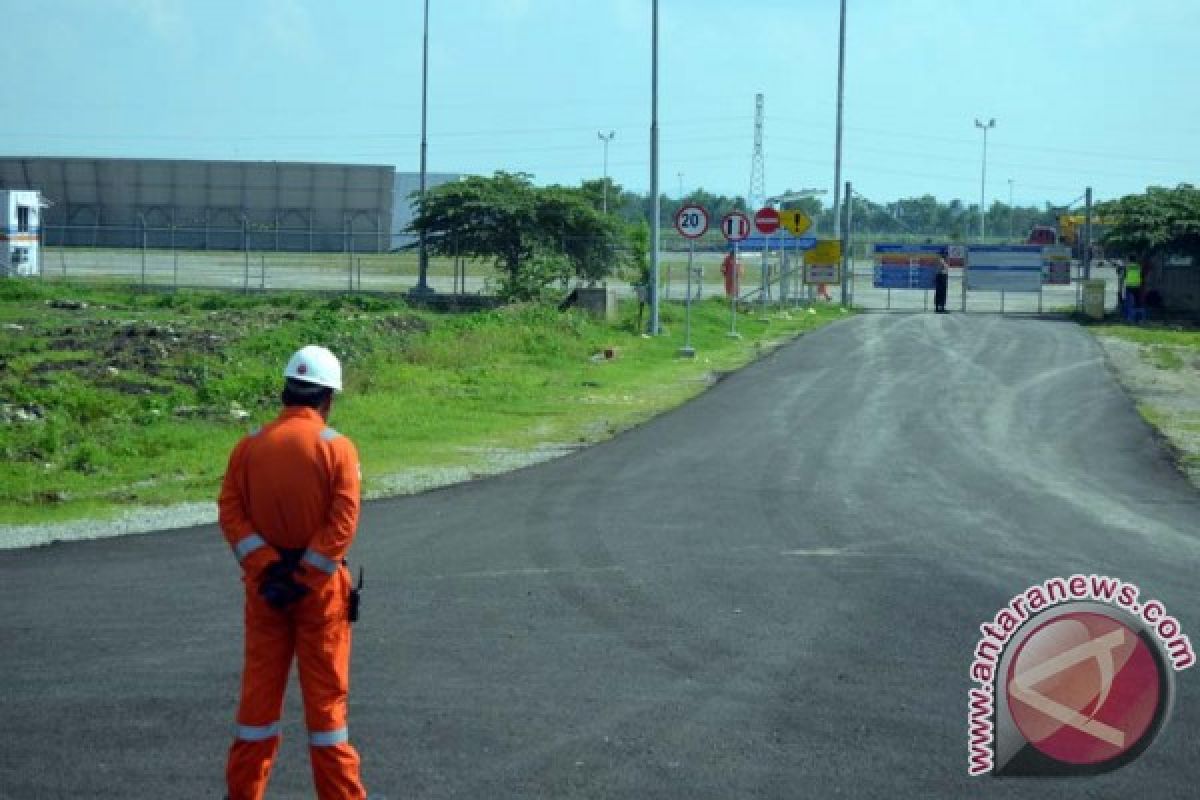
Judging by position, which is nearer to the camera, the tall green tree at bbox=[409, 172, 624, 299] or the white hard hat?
the white hard hat

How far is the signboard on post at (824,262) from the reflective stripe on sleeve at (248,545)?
44.1 meters

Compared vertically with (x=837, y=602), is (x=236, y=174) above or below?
above

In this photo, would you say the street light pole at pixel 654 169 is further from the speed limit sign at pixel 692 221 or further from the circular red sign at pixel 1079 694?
the circular red sign at pixel 1079 694

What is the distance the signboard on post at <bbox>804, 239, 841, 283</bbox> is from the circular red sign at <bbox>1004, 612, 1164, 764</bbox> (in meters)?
42.7

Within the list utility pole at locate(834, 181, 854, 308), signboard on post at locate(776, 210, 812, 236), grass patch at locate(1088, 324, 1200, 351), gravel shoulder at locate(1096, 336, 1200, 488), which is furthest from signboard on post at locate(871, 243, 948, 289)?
gravel shoulder at locate(1096, 336, 1200, 488)

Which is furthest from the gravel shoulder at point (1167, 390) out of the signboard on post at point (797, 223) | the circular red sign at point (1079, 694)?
the circular red sign at point (1079, 694)

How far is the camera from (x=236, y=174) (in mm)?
86312

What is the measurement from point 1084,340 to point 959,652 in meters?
28.2

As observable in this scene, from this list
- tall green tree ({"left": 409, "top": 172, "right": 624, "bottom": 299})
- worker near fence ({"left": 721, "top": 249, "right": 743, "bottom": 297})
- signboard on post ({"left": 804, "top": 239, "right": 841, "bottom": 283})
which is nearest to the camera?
worker near fence ({"left": 721, "top": 249, "right": 743, "bottom": 297})

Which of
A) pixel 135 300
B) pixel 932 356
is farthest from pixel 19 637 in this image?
pixel 135 300

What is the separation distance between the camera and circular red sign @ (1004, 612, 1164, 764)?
23.6 feet

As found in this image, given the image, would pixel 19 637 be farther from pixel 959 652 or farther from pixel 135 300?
pixel 135 300

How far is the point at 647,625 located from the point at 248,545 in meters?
3.88

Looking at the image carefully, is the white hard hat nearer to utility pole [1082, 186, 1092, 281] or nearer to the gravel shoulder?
the gravel shoulder
